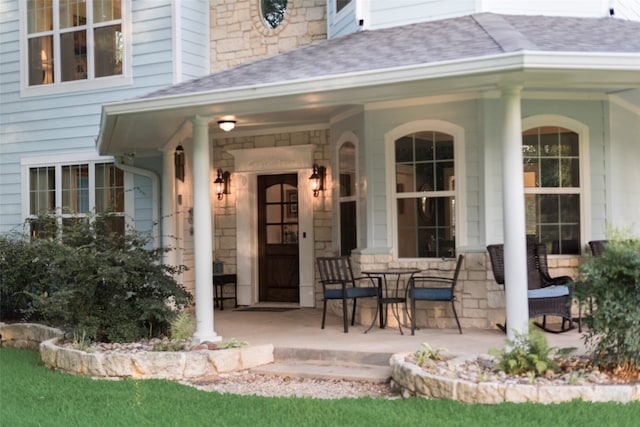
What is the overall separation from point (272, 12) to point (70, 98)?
10.8ft

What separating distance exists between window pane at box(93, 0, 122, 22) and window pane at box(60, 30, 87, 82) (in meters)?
0.33

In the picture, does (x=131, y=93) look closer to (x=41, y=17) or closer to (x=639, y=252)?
(x=41, y=17)

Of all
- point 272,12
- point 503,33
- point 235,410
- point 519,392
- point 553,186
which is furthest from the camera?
point 272,12

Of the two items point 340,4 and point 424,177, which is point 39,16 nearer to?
point 340,4

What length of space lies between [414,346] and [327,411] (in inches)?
86.7

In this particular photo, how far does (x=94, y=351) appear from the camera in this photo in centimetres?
695

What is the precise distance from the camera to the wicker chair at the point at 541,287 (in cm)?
741

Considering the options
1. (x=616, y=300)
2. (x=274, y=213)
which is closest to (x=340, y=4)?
(x=274, y=213)

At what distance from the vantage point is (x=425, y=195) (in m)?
8.42

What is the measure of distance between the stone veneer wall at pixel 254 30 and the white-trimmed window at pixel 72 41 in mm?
1330

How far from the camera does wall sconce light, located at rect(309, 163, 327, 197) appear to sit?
33.7ft

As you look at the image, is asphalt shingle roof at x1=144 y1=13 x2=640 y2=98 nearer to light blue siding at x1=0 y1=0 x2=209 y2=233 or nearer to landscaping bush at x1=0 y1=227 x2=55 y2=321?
light blue siding at x1=0 y1=0 x2=209 y2=233

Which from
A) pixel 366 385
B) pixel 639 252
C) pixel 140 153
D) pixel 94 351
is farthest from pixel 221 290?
pixel 639 252

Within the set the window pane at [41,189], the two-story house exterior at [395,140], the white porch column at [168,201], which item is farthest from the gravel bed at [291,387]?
the window pane at [41,189]
